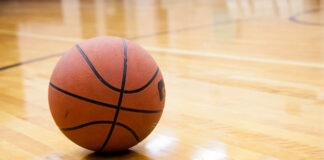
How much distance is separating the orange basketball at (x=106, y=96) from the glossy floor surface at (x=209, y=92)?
16cm

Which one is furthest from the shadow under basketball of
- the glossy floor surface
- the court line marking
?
the court line marking

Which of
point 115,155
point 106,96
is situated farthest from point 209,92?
point 106,96

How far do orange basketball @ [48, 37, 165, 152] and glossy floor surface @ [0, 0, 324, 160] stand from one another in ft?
0.53

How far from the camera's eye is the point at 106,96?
1.89m

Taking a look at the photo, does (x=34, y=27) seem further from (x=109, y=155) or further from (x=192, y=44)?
(x=109, y=155)

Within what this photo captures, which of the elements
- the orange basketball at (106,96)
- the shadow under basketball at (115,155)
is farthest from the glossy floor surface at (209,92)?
the orange basketball at (106,96)

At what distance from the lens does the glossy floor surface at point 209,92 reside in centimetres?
218

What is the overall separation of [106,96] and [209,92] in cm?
140

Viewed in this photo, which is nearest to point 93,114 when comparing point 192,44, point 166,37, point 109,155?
point 109,155

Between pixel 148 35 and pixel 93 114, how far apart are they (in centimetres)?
428

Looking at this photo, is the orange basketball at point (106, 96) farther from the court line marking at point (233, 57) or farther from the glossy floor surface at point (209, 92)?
the court line marking at point (233, 57)

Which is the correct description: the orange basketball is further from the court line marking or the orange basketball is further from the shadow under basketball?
the court line marking

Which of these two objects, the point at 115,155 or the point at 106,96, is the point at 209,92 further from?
the point at 106,96

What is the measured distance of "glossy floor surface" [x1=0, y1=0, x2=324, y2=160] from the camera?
2.18 meters
